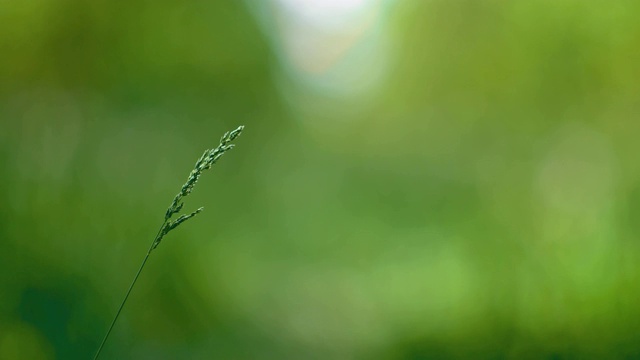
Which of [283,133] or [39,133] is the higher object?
[283,133]

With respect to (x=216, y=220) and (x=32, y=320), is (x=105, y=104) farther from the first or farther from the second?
(x=32, y=320)

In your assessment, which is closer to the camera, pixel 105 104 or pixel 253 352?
pixel 253 352

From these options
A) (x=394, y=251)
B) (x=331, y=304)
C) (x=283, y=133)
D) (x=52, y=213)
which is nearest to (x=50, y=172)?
(x=52, y=213)

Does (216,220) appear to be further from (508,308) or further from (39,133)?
(508,308)

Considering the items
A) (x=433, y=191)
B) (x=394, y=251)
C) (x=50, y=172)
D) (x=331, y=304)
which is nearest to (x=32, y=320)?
(x=50, y=172)

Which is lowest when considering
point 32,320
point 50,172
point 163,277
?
point 32,320

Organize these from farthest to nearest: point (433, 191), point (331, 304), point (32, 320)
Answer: point (433, 191) < point (331, 304) < point (32, 320)

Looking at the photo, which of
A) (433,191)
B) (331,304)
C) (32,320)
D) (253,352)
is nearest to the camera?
(32,320)
